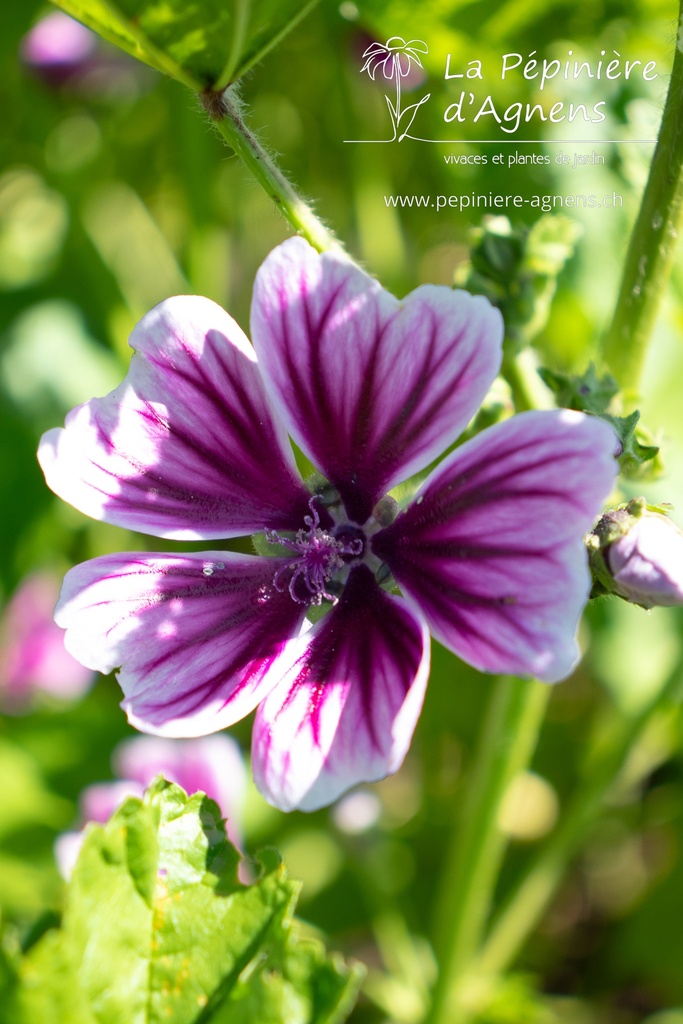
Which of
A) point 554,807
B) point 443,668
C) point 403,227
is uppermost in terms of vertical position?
point 403,227

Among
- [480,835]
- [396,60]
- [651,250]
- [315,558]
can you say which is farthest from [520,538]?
[396,60]

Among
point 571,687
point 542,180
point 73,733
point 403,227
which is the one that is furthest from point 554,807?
point 403,227

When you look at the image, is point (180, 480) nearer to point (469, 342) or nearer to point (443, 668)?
point (469, 342)

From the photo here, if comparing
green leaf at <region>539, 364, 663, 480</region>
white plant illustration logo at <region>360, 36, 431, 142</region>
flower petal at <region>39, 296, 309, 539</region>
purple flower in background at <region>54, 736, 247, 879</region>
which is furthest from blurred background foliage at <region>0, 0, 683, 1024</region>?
flower petal at <region>39, 296, 309, 539</region>

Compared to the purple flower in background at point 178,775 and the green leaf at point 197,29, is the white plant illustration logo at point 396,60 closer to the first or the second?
the green leaf at point 197,29

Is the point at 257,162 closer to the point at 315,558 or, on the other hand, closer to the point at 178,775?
the point at 315,558

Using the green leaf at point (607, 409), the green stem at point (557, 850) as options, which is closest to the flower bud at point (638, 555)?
the green leaf at point (607, 409)
